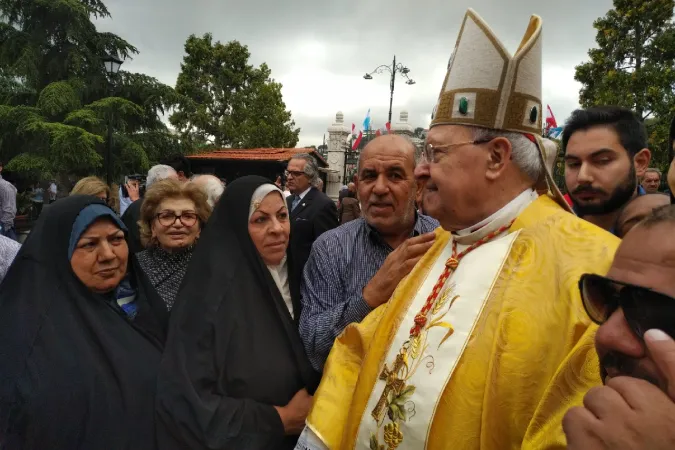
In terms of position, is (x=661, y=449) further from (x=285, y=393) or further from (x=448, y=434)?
(x=285, y=393)

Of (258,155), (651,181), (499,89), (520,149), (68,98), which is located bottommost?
(651,181)

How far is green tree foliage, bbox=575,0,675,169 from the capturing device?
44.9ft

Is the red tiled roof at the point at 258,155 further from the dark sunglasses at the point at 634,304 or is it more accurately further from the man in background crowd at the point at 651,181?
the dark sunglasses at the point at 634,304

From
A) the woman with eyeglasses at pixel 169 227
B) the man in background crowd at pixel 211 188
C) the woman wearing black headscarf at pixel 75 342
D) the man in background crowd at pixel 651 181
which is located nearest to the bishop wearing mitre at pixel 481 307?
the woman wearing black headscarf at pixel 75 342

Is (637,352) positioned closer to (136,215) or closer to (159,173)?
(136,215)

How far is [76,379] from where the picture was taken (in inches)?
79.4

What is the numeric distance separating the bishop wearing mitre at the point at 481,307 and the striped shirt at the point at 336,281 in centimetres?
26

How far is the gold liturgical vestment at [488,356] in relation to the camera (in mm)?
→ 1114

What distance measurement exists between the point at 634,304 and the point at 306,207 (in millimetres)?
4920

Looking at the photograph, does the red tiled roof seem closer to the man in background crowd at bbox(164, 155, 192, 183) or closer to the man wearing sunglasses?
the man in background crowd at bbox(164, 155, 192, 183)

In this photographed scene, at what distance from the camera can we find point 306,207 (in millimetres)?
5570

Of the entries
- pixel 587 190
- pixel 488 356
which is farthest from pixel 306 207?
pixel 488 356

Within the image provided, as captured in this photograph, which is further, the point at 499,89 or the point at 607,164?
the point at 607,164

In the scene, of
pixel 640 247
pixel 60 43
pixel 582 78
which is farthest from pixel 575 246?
pixel 60 43
